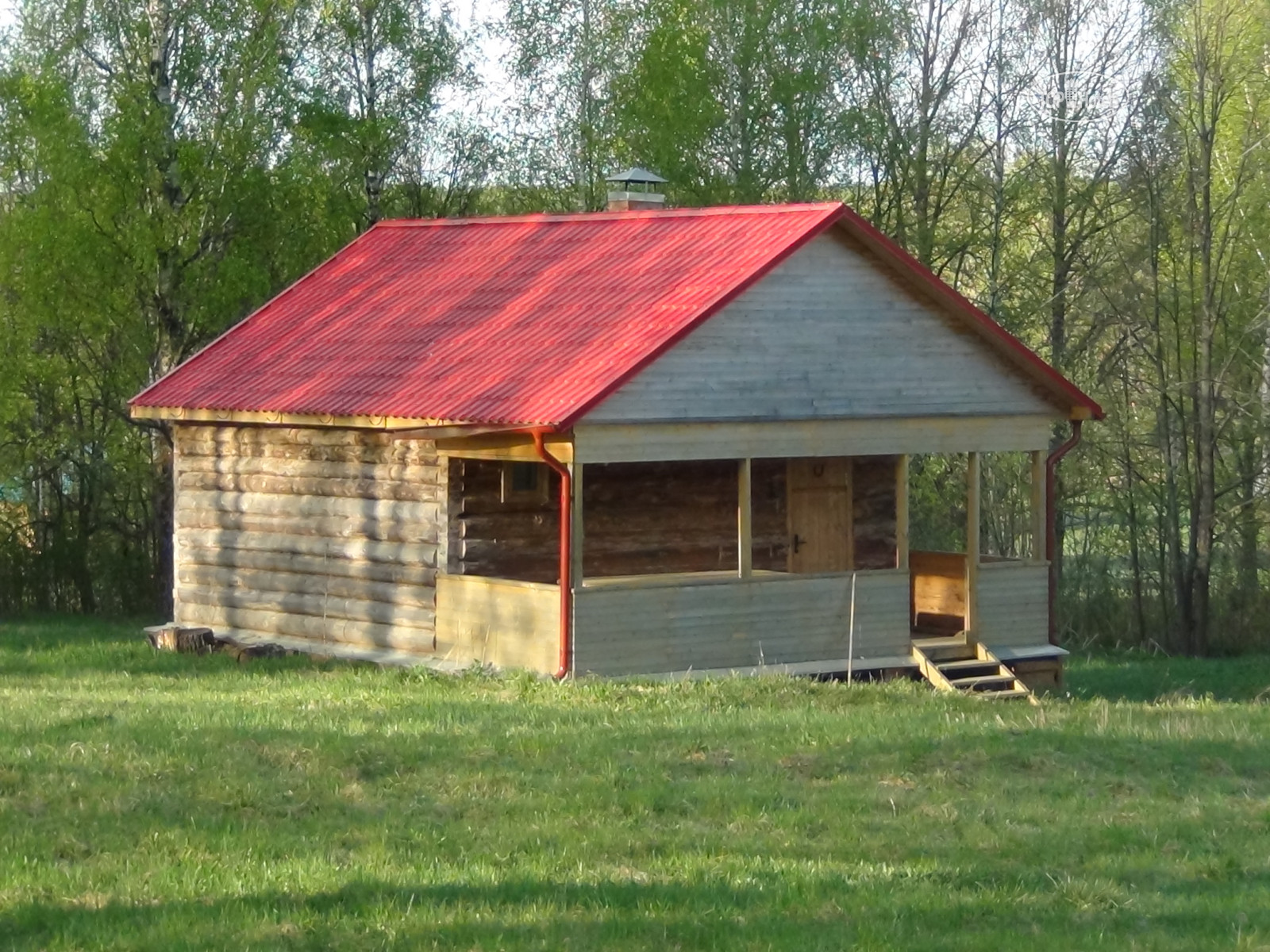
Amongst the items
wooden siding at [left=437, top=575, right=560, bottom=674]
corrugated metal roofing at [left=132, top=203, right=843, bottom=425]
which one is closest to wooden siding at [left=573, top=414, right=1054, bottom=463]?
corrugated metal roofing at [left=132, top=203, right=843, bottom=425]

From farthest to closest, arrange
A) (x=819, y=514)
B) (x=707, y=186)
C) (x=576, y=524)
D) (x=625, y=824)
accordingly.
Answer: (x=707, y=186), (x=819, y=514), (x=576, y=524), (x=625, y=824)

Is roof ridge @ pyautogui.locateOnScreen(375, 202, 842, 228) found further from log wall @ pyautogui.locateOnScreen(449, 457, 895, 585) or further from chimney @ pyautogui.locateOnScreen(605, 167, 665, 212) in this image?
log wall @ pyautogui.locateOnScreen(449, 457, 895, 585)

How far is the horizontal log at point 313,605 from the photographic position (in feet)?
72.1

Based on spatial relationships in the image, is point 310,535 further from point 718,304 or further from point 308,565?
point 718,304

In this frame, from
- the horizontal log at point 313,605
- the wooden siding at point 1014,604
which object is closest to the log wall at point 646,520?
the horizontal log at point 313,605

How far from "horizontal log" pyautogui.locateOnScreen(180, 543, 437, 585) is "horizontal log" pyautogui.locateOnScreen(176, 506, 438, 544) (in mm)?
272

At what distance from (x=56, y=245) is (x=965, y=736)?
17.8 meters

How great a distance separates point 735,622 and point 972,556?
3.97m

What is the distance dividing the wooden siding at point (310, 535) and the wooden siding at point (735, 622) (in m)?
2.64

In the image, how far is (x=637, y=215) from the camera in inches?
965

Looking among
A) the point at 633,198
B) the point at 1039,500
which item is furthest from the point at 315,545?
the point at 1039,500

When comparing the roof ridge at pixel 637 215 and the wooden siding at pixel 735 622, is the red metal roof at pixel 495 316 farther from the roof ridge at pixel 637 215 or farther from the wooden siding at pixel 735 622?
the wooden siding at pixel 735 622

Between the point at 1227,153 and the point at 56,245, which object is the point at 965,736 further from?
the point at 1227,153

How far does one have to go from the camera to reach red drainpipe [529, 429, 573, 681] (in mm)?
19641
